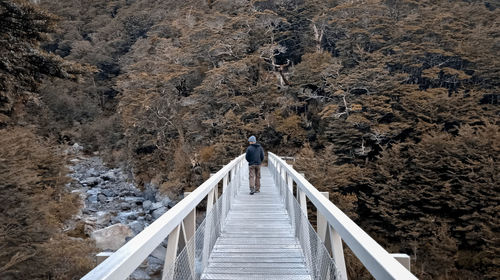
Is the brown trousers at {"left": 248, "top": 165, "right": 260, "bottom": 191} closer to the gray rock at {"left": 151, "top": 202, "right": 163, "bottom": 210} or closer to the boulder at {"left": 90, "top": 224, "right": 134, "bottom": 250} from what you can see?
the boulder at {"left": 90, "top": 224, "right": 134, "bottom": 250}

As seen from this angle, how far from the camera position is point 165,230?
1923mm

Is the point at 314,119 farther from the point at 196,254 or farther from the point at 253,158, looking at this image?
the point at 196,254

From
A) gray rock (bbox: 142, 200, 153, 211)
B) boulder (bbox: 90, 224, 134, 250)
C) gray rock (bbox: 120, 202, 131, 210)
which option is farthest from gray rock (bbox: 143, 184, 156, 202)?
boulder (bbox: 90, 224, 134, 250)

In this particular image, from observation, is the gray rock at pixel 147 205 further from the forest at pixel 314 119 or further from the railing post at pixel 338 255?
the railing post at pixel 338 255

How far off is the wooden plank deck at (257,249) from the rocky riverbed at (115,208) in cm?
783

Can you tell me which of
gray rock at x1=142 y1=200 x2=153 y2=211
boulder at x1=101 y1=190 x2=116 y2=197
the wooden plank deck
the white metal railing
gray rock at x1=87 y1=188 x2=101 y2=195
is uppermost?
the white metal railing

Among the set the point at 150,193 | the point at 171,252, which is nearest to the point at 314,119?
the point at 150,193

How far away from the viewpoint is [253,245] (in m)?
4.59

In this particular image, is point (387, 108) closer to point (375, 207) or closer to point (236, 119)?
point (375, 207)

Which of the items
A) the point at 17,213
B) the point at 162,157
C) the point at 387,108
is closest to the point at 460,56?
the point at 387,108

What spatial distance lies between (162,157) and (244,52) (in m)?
12.2

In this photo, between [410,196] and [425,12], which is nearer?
[410,196]

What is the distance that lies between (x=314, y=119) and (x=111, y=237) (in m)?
17.1

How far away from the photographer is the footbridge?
138 centimetres
